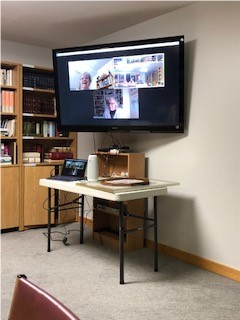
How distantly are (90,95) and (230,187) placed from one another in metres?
1.70

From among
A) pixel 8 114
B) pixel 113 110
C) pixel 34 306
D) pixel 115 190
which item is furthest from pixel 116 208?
pixel 34 306

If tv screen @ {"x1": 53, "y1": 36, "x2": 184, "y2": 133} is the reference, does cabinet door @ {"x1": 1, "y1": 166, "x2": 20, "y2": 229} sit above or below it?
below

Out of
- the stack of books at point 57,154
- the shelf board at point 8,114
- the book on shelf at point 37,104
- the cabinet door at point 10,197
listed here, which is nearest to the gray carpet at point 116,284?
the cabinet door at point 10,197

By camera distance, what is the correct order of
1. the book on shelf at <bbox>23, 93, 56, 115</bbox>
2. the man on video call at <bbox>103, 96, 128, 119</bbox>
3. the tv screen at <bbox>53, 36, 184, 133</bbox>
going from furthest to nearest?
the book on shelf at <bbox>23, 93, 56, 115</bbox> < the man on video call at <bbox>103, 96, 128, 119</bbox> < the tv screen at <bbox>53, 36, 184, 133</bbox>

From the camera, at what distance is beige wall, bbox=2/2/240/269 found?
2.83 meters

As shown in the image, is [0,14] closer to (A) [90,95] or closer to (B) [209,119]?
(A) [90,95]

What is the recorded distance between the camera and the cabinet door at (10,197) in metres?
4.05

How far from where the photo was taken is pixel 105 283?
2.72 m

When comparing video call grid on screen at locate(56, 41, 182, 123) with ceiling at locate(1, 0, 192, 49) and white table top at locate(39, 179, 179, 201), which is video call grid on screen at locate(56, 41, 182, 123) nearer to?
ceiling at locate(1, 0, 192, 49)

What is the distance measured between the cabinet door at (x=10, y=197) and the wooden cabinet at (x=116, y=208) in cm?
103

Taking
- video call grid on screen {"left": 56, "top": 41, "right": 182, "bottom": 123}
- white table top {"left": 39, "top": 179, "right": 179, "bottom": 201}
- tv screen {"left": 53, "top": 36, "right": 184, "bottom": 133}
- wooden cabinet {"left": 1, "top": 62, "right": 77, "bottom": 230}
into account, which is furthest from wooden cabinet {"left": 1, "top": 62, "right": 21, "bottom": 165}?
white table top {"left": 39, "top": 179, "right": 179, "bottom": 201}

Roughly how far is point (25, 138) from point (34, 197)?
2.49 ft

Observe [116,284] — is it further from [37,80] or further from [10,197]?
[37,80]

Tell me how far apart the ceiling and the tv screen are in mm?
330
